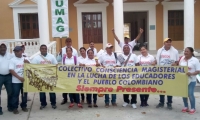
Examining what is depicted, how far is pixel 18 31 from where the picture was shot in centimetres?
1464

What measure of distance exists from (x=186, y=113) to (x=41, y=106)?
11.8ft

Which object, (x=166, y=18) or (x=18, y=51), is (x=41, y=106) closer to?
(x=18, y=51)

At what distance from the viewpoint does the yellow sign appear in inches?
233

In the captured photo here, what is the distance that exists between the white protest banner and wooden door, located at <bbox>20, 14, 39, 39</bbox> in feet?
23.2

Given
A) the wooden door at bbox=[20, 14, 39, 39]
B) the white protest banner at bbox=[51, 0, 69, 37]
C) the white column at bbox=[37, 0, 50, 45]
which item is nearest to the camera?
the white protest banner at bbox=[51, 0, 69, 37]

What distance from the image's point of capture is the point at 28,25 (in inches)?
588

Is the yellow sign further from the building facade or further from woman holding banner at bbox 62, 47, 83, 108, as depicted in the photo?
the building facade

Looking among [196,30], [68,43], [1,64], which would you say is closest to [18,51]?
[1,64]

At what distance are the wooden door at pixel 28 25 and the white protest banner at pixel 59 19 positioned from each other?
23.2ft

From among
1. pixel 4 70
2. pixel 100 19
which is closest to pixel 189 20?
pixel 100 19

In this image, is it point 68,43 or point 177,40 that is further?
point 177,40

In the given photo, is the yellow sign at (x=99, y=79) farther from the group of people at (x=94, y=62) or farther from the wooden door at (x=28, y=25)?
the wooden door at (x=28, y=25)

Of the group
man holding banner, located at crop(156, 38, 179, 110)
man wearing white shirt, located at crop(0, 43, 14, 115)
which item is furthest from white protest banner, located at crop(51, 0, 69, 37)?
man holding banner, located at crop(156, 38, 179, 110)

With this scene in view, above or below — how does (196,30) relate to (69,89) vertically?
above
